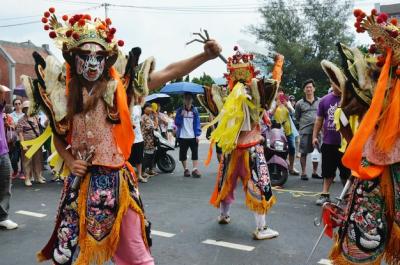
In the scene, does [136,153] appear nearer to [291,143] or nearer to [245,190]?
[291,143]

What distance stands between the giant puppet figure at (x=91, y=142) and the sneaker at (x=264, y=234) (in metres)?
2.08

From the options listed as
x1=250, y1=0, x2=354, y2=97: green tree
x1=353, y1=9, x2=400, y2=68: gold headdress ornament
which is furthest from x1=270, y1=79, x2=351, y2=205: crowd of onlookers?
x1=250, y1=0, x2=354, y2=97: green tree

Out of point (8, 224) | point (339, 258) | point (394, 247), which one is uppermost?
point (394, 247)

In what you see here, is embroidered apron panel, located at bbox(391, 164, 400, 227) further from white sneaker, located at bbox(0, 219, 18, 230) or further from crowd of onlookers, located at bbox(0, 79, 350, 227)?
white sneaker, located at bbox(0, 219, 18, 230)

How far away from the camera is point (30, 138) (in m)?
8.62

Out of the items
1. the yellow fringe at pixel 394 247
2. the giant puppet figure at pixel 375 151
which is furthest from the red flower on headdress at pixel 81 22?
the yellow fringe at pixel 394 247

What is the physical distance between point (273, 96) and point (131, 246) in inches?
104

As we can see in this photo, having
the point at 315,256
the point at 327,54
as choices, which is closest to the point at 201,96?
the point at 315,256

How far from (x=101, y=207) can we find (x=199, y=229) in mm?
2571

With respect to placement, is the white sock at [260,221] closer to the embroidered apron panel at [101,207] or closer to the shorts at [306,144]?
the embroidered apron panel at [101,207]

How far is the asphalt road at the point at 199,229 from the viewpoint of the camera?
4359 millimetres

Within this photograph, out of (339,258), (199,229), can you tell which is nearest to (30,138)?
(199,229)

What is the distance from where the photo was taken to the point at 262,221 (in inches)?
191

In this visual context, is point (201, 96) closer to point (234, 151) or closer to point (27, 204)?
point (234, 151)
